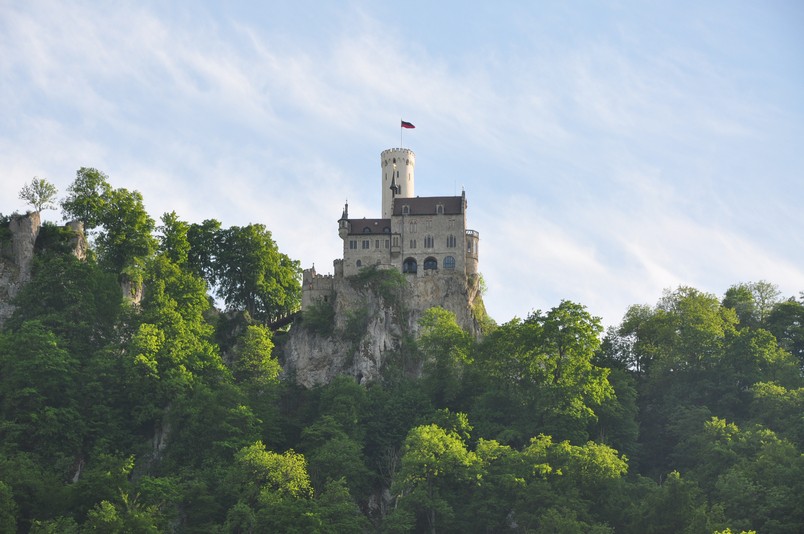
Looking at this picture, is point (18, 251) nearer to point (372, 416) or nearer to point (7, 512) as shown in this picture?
point (7, 512)

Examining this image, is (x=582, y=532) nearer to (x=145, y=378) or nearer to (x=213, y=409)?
(x=213, y=409)

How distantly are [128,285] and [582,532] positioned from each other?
37819 mm

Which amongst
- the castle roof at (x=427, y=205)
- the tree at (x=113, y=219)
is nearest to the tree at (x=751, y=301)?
the castle roof at (x=427, y=205)

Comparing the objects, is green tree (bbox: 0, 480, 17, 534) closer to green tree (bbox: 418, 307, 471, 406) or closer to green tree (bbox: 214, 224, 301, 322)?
green tree (bbox: 418, 307, 471, 406)

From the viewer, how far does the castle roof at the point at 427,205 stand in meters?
93.0

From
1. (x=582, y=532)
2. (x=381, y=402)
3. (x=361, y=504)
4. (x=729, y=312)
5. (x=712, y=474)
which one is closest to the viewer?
(x=582, y=532)

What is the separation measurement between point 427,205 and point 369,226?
4856 millimetres

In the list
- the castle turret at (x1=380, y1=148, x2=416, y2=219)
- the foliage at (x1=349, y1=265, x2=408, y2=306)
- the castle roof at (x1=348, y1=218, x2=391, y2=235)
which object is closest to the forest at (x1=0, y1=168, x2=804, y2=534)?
the foliage at (x1=349, y1=265, x2=408, y2=306)

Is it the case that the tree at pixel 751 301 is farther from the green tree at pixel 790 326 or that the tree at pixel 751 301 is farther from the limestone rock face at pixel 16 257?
the limestone rock face at pixel 16 257

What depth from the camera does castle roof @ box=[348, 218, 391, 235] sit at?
92.6 metres

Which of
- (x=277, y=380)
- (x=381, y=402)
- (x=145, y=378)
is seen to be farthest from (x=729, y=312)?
(x=145, y=378)

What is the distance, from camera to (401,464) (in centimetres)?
7412

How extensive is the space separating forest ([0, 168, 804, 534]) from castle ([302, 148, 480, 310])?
532cm

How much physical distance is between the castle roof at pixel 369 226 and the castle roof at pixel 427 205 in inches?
51.6
